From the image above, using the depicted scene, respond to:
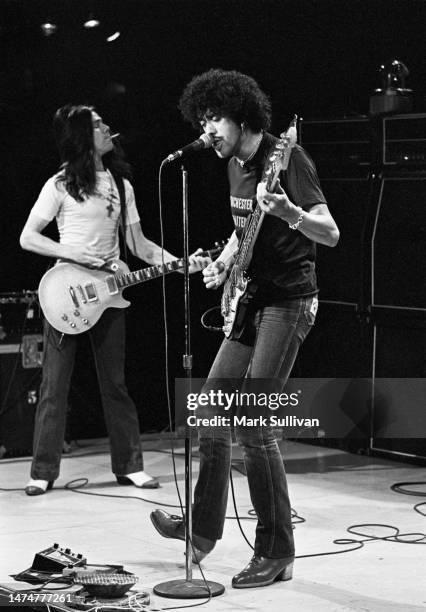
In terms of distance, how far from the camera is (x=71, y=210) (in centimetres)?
644

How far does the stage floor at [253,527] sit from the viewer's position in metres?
4.43

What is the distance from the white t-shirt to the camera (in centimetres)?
643

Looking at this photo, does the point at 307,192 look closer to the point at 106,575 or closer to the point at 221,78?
A: the point at 221,78

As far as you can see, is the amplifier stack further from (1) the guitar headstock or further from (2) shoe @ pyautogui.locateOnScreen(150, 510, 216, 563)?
(1) the guitar headstock

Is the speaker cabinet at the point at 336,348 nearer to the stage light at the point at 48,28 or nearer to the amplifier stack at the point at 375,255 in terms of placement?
the amplifier stack at the point at 375,255

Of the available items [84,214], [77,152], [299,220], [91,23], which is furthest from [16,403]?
[299,220]

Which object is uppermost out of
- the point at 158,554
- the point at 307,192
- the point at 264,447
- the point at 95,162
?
the point at 95,162

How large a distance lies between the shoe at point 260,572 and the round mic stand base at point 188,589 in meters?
0.09

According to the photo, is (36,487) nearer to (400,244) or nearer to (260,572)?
(260,572)

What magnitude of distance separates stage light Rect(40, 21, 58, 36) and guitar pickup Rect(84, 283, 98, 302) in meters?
1.99

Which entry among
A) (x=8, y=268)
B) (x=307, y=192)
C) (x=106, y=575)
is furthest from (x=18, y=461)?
(x=307, y=192)

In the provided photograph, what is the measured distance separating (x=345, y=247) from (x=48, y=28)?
2.30 m

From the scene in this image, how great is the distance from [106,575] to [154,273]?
7.35 feet

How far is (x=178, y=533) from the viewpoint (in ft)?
15.7
